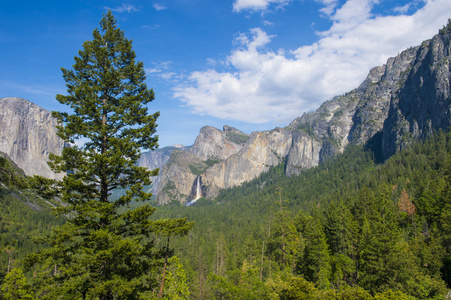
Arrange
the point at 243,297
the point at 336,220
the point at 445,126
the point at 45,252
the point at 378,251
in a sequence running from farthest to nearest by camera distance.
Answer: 1. the point at 445,126
2. the point at 336,220
3. the point at 378,251
4. the point at 243,297
5. the point at 45,252

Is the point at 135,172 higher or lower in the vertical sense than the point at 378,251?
higher

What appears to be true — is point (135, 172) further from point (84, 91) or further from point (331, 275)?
point (331, 275)

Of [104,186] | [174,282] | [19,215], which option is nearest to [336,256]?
[174,282]

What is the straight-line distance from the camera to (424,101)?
134 meters

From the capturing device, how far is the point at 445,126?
369 ft

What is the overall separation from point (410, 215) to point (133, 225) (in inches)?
2443

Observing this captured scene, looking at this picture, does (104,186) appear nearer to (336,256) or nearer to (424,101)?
(336,256)

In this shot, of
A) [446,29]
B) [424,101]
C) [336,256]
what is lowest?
[336,256]

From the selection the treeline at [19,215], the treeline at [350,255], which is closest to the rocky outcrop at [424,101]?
the treeline at [350,255]

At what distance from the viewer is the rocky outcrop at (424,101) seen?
120188mm

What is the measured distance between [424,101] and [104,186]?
167298 millimetres

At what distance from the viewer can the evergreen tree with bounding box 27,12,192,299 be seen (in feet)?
32.0

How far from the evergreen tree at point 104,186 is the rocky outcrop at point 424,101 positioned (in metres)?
137

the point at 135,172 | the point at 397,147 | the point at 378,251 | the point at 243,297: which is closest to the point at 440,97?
the point at 397,147
